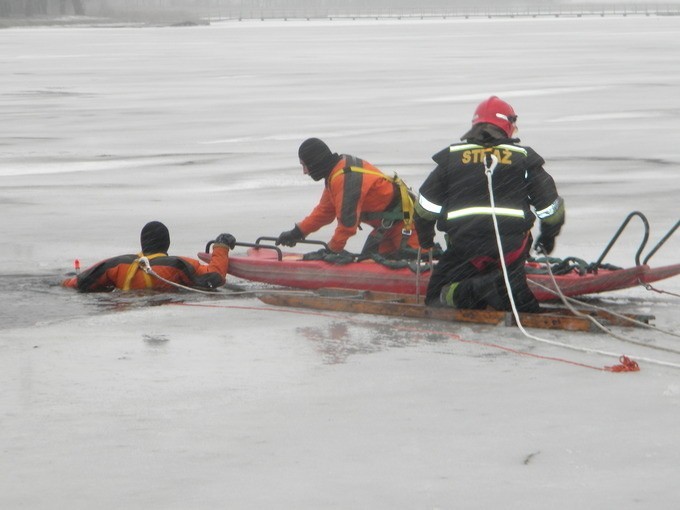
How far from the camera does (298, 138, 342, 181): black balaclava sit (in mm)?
8203

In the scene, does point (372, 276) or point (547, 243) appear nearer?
point (547, 243)

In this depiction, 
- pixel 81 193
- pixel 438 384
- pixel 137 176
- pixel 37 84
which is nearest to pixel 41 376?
pixel 438 384

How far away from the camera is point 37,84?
2972 cm

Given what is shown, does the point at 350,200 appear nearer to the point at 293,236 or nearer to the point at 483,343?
the point at 293,236

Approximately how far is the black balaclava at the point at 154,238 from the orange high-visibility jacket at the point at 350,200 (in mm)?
894

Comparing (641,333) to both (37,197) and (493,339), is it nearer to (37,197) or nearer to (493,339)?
(493,339)

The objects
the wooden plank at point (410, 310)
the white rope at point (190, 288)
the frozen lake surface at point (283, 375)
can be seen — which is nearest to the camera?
the frozen lake surface at point (283, 375)

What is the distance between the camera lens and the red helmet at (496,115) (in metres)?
7.00

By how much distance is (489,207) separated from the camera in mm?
7047

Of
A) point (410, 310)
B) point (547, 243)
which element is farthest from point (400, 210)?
point (547, 243)

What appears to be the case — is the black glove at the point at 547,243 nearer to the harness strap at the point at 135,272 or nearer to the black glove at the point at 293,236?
the black glove at the point at 293,236

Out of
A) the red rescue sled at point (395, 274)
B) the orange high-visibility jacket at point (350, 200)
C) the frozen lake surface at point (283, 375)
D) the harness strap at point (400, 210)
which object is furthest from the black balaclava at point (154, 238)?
the harness strap at point (400, 210)

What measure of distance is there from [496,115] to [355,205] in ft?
4.98

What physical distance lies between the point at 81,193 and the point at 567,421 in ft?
27.4
